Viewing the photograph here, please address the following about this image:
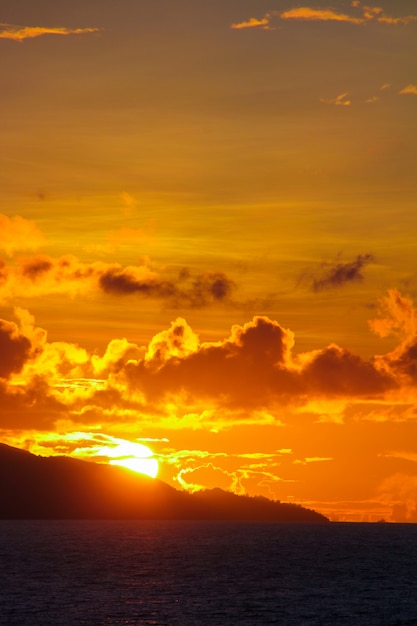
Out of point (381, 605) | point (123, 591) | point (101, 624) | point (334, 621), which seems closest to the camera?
point (101, 624)

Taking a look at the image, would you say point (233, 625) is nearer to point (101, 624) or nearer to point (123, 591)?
point (101, 624)

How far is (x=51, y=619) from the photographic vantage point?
133m

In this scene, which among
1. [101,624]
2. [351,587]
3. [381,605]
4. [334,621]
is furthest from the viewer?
[351,587]

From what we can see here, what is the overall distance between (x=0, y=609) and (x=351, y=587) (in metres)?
79.8

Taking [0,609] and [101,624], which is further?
[0,609]

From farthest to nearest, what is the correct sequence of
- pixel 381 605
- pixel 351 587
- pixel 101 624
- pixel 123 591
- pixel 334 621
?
pixel 351 587 → pixel 123 591 → pixel 381 605 → pixel 334 621 → pixel 101 624

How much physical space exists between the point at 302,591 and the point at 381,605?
24090 millimetres

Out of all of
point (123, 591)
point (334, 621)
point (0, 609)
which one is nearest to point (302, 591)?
point (123, 591)

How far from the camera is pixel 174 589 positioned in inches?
7146

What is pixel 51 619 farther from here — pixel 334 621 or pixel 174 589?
pixel 174 589

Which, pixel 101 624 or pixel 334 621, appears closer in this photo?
pixel 101 624

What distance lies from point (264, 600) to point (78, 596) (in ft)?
100

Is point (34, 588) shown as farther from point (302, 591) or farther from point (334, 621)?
point (334, 621)

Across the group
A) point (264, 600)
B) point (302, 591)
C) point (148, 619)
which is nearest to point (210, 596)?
point (264, 600)
